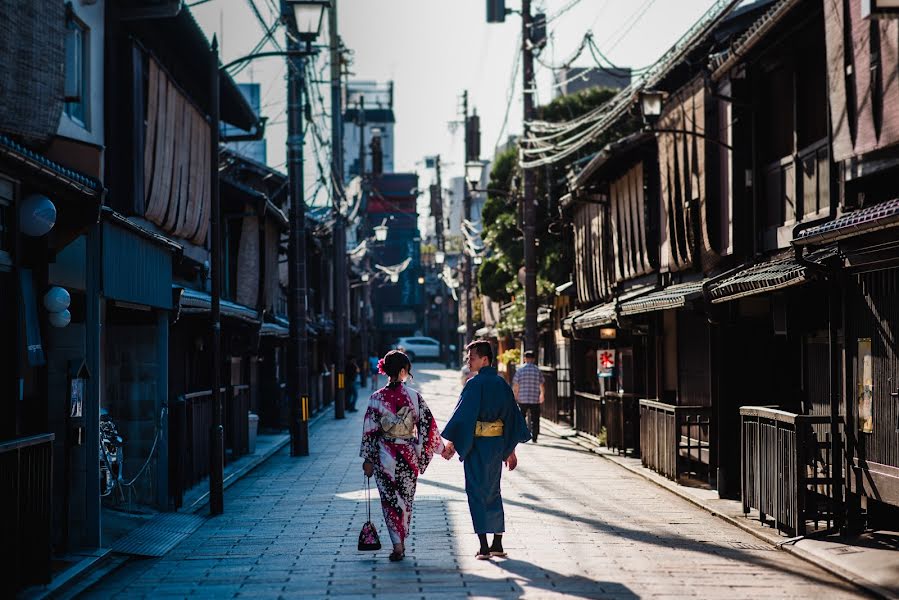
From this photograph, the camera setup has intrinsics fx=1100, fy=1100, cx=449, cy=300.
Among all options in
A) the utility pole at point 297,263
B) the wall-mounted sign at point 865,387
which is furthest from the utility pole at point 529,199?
the wall-mounted sign at point 865,387

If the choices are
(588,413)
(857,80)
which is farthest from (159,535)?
(588,413)

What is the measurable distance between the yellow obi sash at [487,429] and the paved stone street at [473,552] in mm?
1210

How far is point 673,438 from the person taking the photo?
669 inches

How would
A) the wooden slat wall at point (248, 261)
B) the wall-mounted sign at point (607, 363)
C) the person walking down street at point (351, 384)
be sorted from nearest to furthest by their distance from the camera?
the wall-mounted sign at point (607, 363) → the wooden slat wall at point (248, 261) → the person walking down street at point (351, 384)

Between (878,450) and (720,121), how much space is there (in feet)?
23.3

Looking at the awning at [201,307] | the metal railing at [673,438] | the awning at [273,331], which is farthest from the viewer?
the awning at [273,331]

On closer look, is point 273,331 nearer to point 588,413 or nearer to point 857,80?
point 588,413

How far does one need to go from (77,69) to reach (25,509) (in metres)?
7.39

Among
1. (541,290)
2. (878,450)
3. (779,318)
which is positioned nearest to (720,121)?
(779,318)

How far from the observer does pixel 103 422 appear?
1457cm

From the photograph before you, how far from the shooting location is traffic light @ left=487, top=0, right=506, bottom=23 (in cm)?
2731

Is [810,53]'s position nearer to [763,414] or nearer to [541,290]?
[763,414]

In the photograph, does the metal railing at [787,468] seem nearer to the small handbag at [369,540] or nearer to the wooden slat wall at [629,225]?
the small handbag at [369,540]

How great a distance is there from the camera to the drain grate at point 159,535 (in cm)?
1162
